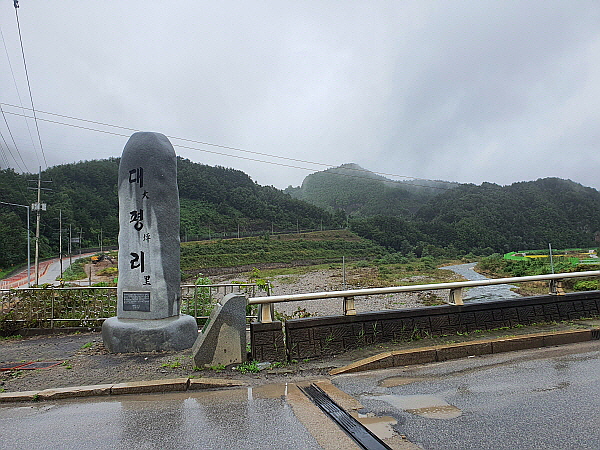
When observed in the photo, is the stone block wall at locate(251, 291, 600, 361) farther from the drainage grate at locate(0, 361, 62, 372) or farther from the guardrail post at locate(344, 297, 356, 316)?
the drainage grate at locate(0, 361, 62, 372)

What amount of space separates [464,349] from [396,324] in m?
0.95

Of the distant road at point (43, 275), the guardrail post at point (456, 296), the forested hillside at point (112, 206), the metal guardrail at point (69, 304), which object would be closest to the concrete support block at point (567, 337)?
the guardrail post at point (456, 296)

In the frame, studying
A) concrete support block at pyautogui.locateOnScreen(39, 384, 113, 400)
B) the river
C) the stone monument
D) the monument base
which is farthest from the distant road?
concrete support block at pyautogui.locateOnScreen(39, 384, 113, 400)

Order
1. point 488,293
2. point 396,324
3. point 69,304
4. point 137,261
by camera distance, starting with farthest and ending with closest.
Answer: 1. point 488,293
2. point 69,304
3. point 137,261
4. point 396,324

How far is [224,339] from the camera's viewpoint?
5.64 meters

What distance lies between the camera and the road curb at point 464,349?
5.27m

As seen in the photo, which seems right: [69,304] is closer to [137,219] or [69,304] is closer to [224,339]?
[137,219]

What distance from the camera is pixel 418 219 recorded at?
98.5 meters

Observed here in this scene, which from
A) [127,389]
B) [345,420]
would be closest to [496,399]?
[345,420]

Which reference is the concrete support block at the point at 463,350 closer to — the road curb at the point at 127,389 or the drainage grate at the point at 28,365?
the road curb at the point at 127,389

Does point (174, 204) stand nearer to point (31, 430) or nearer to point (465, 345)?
point (31, 430)

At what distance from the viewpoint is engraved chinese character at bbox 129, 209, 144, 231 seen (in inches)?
302

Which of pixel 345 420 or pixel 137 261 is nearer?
pixel 345 420

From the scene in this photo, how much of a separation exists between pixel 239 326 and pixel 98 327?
6.06 meters
